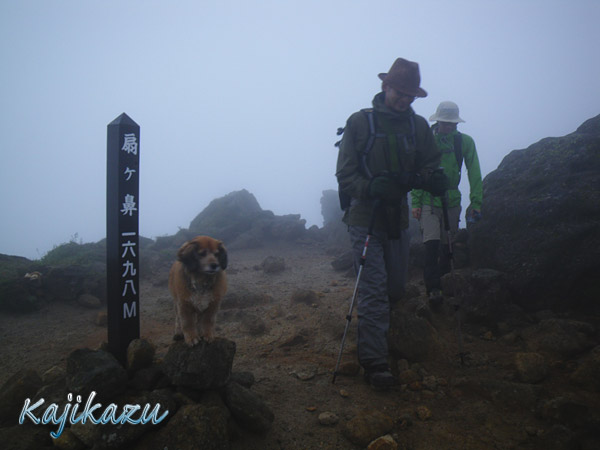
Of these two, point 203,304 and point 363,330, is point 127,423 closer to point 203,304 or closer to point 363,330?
point 203,304

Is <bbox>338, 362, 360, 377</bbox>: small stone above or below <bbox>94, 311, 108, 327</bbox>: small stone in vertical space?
below

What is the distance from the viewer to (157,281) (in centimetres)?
1207

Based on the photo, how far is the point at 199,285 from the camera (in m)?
4.05

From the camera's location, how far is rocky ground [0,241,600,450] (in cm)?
352

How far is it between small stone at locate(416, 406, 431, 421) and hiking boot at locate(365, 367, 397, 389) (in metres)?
0.47

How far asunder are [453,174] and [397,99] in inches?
107

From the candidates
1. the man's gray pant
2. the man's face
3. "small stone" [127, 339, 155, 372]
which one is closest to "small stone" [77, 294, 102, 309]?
"small stone" [127, 339, 155, 372]

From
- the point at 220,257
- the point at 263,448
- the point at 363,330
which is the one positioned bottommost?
the point at 263,448

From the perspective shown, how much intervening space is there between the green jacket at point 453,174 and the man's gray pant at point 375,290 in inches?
83.1

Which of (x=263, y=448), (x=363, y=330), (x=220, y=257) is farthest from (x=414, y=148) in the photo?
(x=263, y=448)

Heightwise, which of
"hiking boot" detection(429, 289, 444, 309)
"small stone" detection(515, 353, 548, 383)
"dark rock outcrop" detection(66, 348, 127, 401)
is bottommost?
"small stone" detection(515, 353, 548, 383)

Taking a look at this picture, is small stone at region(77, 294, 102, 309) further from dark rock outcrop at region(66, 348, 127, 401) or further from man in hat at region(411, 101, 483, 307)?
man in hat at region(411, 101, 483, 307)

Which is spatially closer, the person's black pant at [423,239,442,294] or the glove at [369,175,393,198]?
the glove at [369,175,393,198]

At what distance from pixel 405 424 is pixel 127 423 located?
2854mm
